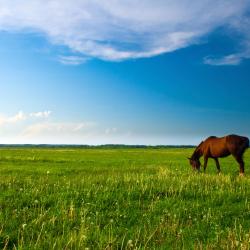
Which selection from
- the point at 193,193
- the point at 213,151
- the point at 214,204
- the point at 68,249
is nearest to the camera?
the point at 68,249

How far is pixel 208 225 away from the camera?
34.6 feet

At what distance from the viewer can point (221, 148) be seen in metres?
30.5

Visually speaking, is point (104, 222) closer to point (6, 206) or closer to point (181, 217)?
point (181, 217)

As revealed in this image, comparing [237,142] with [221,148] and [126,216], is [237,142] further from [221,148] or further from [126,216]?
[126,216]

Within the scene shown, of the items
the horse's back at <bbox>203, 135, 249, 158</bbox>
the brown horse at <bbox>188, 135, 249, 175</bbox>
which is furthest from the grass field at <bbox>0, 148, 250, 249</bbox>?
the horse's back at <bbox>203, 135, 249, 158</bbox>

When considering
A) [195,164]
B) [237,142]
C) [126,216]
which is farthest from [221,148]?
[126,216]

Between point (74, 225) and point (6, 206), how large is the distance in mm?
3069

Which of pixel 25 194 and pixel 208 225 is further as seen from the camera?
pixel 25 194

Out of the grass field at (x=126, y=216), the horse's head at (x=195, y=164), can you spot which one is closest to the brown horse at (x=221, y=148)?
the horse's head at (x=195, y=164)

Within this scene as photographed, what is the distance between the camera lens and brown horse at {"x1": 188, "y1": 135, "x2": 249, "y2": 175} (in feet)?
95.1

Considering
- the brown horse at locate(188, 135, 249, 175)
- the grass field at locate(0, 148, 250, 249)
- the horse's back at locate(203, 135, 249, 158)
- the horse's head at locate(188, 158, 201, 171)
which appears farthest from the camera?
the horse's head at locate(188, 158, 201, 171)

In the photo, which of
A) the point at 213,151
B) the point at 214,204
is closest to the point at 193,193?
the point at 214,204

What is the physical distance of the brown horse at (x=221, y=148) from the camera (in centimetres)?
2900

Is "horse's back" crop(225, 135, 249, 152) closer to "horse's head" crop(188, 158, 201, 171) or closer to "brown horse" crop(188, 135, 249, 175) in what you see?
"brown horse" crop(188, 135, 249, 175)
